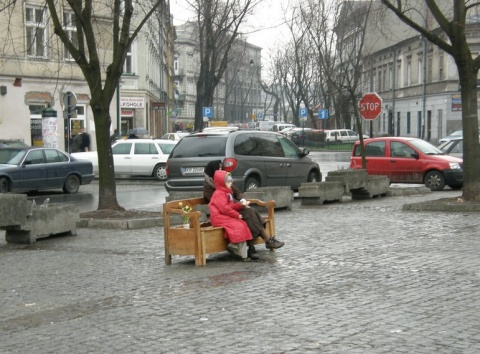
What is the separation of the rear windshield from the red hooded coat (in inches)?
305

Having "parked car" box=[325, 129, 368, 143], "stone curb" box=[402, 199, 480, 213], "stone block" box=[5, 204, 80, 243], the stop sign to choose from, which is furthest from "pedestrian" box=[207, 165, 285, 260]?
"parked car" box=[325, 129, 368, 143]

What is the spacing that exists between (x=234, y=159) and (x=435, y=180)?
23.9ft

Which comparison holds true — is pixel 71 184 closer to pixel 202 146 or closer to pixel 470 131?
pixel 202 146

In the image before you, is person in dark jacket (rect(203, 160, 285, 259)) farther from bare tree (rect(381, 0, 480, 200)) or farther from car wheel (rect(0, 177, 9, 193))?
car wheel (rect(0, 177, 9, 193))

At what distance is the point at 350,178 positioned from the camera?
65.8 feet

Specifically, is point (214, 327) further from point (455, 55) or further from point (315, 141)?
point (315, 141)

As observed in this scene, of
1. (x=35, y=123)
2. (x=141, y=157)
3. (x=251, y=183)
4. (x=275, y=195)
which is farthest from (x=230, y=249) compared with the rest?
(x=35, y=123)

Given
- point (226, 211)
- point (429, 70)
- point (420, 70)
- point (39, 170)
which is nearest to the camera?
point (226, 211)

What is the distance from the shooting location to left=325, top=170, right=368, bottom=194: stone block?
65.5 feet

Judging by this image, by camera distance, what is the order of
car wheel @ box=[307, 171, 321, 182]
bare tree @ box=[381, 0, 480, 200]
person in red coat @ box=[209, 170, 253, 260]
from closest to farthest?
Result: person in red coat @ box=[209, 170, 253, 260]
bare tree @ box=[381, 0, 480, 200]
car wheel @ box=[307, 171, 321, 182]

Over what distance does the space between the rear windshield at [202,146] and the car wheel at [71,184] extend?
7062 mm

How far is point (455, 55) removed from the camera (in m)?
16.8

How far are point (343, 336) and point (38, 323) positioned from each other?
9.46 ft

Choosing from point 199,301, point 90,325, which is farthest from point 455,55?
point 90,325
